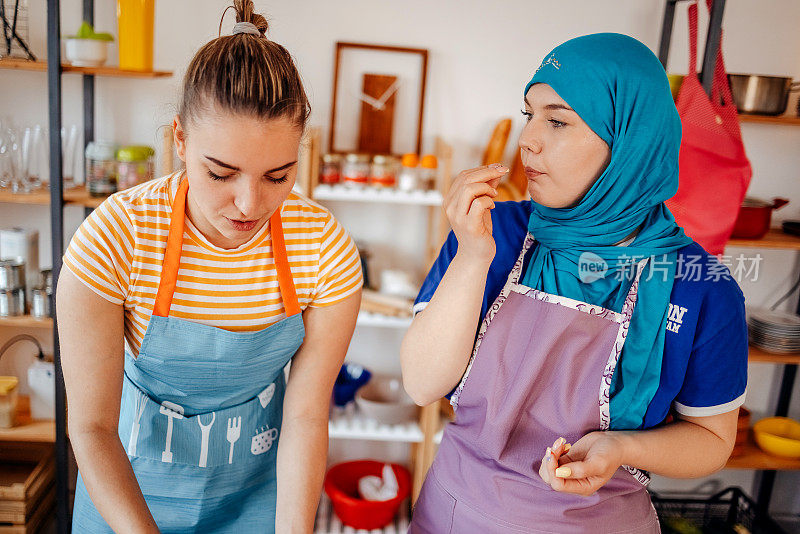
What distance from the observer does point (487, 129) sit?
2691mm

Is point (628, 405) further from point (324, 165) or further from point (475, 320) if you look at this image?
point (324, 165)

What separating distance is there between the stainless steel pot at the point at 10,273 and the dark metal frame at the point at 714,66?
236 cm

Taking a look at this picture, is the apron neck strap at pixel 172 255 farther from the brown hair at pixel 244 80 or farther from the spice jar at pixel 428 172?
the spice jar at pixel 428 172

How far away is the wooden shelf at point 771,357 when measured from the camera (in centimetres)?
256

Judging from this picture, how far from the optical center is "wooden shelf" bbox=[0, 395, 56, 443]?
2.38 m

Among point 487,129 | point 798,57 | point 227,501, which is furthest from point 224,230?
point 798,57

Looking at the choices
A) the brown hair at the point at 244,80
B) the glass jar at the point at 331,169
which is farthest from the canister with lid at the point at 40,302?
the brown hair at the point at 244,80

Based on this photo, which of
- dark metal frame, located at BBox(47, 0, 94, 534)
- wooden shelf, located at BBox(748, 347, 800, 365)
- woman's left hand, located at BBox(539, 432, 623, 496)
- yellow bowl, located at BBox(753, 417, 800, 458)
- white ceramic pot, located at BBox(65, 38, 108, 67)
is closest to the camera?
woman's left hand, located at BBox(539, 432, 623, 496)

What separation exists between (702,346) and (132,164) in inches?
74.4

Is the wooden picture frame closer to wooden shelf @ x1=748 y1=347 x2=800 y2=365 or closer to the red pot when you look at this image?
the red pot

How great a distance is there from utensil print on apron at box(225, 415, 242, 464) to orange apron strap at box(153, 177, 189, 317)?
0.86ft

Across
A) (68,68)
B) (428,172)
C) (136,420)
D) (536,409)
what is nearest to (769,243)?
(428,172)

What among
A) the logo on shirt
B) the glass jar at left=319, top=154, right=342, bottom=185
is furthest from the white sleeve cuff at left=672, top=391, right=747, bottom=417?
the glass jar at left=319, top=154, right=342, bottom=185

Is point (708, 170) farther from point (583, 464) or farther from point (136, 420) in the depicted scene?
point (136, 420)
